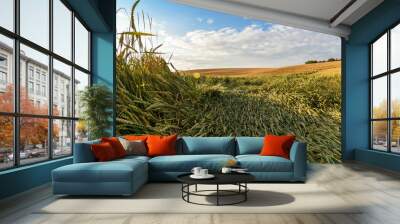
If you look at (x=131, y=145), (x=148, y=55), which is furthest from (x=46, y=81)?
(x=148, y=55)

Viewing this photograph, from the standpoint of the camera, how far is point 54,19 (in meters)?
6.34

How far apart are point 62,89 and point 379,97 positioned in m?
6.80

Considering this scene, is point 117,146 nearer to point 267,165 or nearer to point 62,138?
point 62,138

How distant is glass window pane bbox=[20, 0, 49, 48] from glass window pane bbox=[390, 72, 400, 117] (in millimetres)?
6675

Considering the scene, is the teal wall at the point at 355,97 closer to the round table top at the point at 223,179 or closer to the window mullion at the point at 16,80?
the round table top at the point at 223,179

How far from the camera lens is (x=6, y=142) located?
4.77 metres

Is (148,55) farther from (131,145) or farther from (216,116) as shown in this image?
(131,145)

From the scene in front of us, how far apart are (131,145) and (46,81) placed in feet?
5.69

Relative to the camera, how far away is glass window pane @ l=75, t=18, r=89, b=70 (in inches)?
294

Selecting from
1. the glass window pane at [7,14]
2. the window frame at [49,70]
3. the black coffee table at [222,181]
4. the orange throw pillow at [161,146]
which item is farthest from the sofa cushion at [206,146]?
the glass window pane at [7,14]

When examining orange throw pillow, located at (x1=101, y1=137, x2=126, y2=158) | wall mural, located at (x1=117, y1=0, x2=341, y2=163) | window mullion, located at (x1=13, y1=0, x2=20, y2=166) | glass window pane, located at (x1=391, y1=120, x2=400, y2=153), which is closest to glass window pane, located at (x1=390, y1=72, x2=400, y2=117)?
glass window pane, located at (x1=391, y1=120, x2=400, y2=153)

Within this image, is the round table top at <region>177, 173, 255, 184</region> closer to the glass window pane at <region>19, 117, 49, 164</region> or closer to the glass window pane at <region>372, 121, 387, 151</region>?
the glass window pane at <region>19, 117, 49, 164</region>

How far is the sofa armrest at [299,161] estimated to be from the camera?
5918mm

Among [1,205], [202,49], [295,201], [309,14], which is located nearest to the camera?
[1,205]
